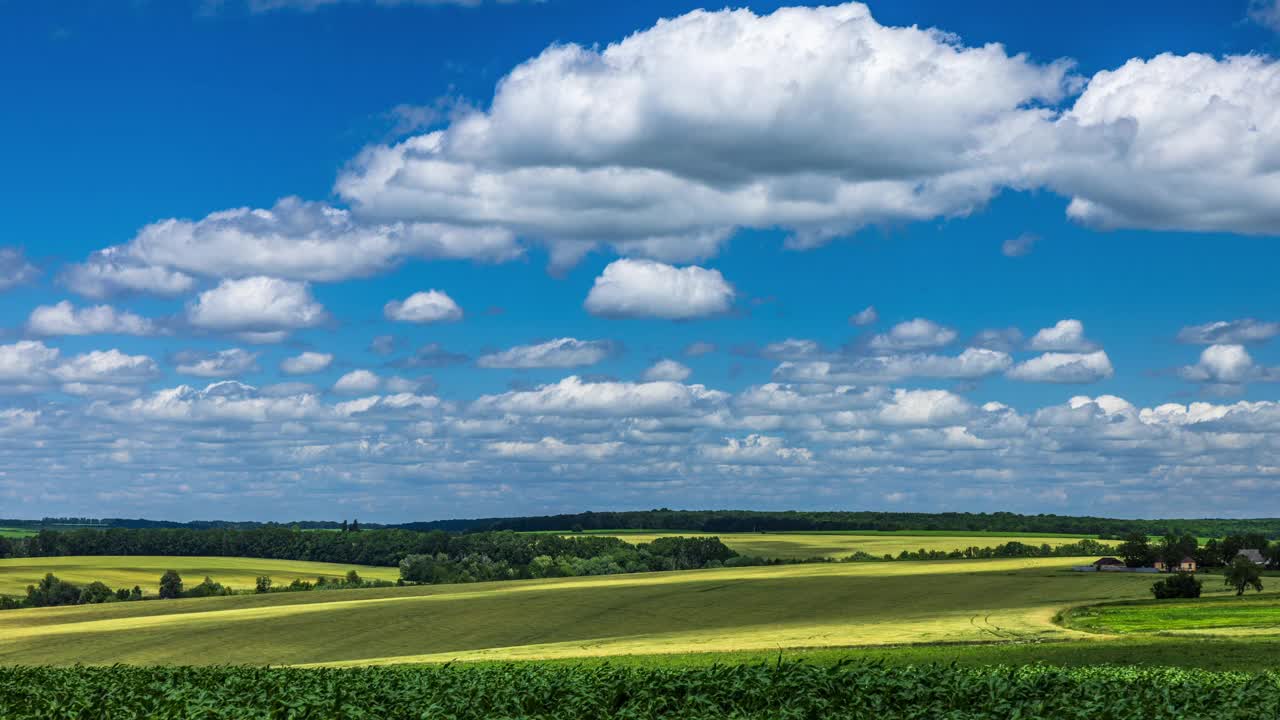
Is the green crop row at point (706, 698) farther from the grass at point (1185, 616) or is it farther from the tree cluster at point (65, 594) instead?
the tree cluster at point (65, 594)

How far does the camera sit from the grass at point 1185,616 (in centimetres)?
6938

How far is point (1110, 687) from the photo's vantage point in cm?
2453

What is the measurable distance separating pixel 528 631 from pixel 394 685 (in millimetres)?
56816

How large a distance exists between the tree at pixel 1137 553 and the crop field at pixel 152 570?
9693 cm

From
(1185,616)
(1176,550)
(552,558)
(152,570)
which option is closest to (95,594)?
(152,570)

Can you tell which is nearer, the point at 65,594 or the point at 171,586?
the point at 65,594

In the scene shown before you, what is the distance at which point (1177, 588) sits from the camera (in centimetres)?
9681

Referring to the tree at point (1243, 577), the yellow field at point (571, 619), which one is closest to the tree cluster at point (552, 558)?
the yellow field at point (571, 619)

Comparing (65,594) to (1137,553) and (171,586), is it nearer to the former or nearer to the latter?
(171,586)

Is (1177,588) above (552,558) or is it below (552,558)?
above

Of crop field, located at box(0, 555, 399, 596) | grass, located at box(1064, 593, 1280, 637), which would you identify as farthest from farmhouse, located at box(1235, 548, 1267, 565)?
crop field, located at box(0, 555, 399, 596)

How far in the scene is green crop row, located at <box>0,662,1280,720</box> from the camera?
22.5m

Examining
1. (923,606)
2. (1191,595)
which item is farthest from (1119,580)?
(923,606)

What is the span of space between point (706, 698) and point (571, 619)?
68415 millimetres
